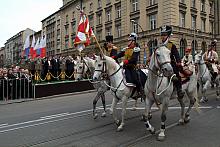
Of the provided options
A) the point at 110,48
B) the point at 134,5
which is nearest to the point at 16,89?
the point at 110,48

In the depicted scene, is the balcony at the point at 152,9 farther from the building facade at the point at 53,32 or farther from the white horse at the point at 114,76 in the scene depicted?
the building facade at the point at 53,32

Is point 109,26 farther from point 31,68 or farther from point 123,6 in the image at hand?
point 31,68

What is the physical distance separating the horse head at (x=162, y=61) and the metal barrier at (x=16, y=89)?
14.0m

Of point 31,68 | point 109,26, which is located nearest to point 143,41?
point 109,26

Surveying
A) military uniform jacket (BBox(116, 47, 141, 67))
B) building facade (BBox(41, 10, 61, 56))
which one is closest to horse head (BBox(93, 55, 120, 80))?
military uniform jacket (BBox(116, 47, 141, 67))

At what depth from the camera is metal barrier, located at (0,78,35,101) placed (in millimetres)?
18656

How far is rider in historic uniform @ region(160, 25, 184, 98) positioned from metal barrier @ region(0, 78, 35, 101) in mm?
13662

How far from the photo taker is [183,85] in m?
9.25

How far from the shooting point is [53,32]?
3415 inches

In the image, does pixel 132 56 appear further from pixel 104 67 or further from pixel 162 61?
pixel 162 61

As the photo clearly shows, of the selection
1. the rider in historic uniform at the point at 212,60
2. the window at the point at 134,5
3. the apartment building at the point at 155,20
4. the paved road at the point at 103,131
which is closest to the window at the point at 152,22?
the apartment building at the point at 155,20

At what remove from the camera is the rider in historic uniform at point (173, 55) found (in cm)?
768

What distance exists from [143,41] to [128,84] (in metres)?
36.9

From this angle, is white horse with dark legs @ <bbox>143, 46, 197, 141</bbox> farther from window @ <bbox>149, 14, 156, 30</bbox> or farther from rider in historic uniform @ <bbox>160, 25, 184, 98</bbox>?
window @ <bbox>149, 14, 156, 30</bbox>
